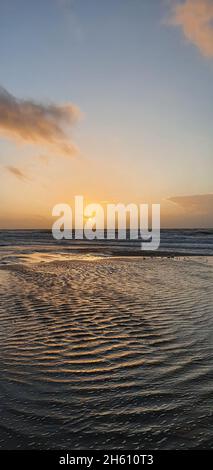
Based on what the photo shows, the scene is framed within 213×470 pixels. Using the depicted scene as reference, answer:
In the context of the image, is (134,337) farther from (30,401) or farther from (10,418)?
(10,418)

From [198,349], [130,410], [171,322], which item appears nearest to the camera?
[130,410]

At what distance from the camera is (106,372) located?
5.87 m

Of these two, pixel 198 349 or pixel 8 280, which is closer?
pixel 198 349

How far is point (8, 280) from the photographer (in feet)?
55.2

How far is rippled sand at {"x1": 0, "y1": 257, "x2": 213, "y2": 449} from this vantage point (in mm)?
4117

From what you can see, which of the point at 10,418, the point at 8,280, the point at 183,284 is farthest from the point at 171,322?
the point at 8,280

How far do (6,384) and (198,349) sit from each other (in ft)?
12.2

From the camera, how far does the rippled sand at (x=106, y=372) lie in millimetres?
4117

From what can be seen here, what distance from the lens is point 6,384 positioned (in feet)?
17.7
